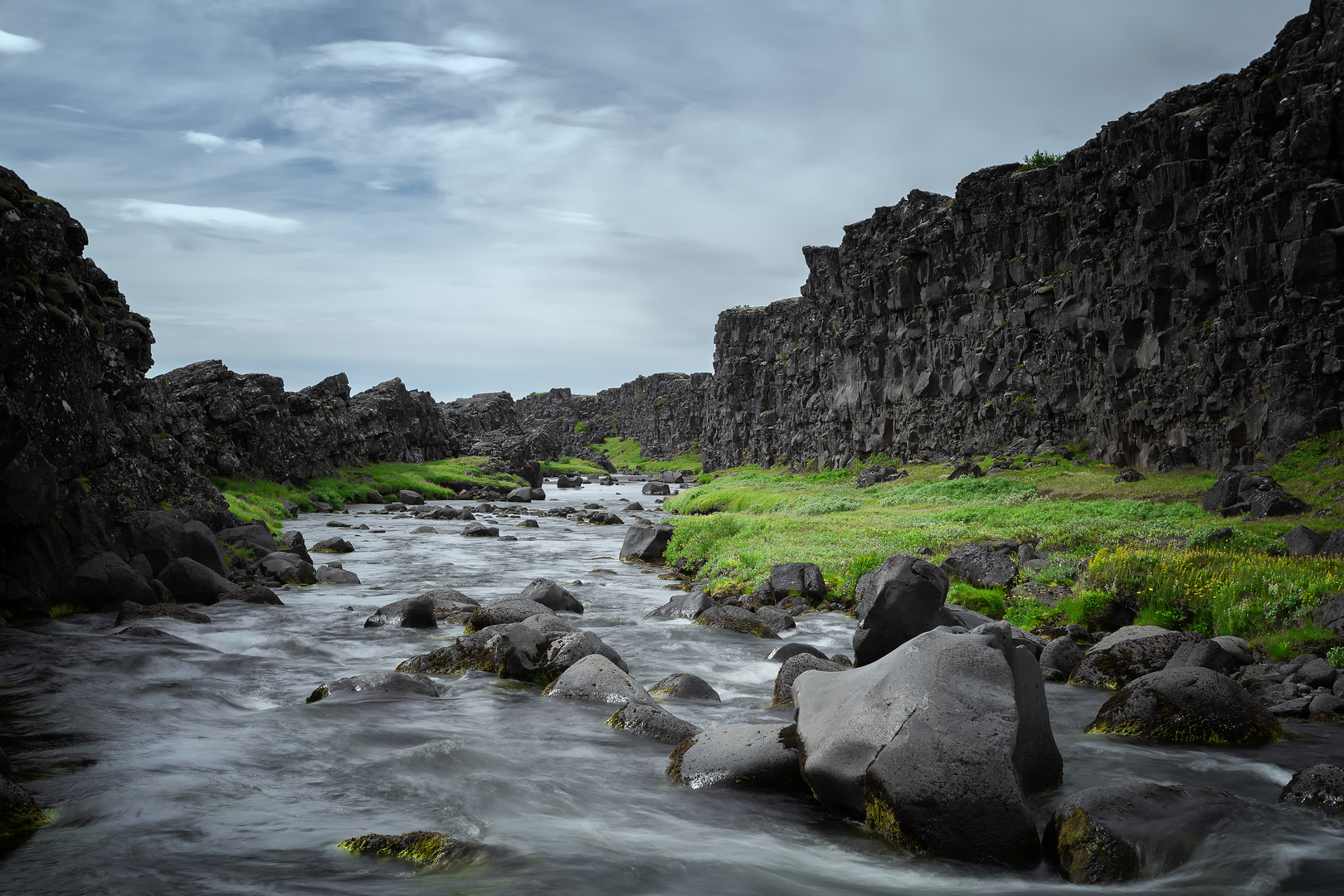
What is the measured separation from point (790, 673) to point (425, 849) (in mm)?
8253

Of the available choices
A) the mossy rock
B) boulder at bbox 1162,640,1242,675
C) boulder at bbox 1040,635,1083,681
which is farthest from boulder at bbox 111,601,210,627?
boulder at bbox 1162,640,1242,675

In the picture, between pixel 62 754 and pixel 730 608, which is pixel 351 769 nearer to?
pixel 62 754

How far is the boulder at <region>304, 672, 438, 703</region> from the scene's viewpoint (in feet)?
49.9

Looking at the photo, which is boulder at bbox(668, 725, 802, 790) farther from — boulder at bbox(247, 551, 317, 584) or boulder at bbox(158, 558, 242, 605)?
boulder at bbox(247, 551, 317, 584)

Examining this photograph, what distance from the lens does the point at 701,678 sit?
1634cm

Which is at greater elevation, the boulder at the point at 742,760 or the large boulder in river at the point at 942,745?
the large boulder in river at the point at 942,745

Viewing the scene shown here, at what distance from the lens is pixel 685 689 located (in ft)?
52.0

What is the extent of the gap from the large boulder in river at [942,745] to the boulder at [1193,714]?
8.22 ft

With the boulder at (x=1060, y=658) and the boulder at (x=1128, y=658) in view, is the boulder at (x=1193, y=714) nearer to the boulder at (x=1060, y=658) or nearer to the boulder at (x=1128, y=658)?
the boulder at (x=1128, y=658)

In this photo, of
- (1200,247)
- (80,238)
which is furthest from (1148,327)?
(80,238)

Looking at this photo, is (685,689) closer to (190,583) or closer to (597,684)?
(597,684)

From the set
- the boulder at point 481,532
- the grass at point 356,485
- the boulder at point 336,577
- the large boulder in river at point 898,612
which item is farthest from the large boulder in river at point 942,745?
the grass at point 356,485

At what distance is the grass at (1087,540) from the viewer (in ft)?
59.6

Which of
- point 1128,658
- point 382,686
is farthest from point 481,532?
point 1128,658
